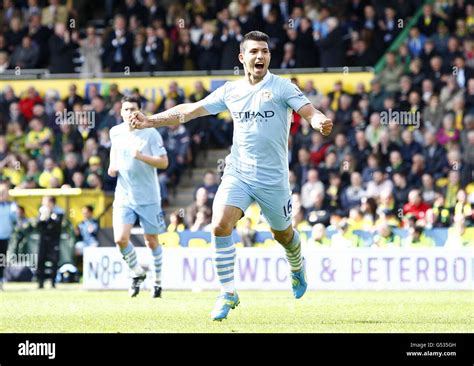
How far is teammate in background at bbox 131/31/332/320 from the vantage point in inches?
481

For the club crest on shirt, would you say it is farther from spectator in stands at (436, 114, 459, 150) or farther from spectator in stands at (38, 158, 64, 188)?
spectator in stands at (38, 158, 64, 188)

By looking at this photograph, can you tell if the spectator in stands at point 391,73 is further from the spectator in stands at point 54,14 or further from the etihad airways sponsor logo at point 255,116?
the etihad airways sponsor logo at point 255,116

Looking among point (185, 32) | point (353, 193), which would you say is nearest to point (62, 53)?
point (185, 32)

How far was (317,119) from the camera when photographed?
11352 mm

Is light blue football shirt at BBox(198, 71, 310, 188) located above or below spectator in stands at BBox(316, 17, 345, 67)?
below

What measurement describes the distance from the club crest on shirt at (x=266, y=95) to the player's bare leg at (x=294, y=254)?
1489mm

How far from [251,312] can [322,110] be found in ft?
37.8

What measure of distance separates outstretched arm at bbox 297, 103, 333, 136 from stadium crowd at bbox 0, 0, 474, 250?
29.7 feet

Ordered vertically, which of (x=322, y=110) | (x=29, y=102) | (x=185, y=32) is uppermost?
(x=185, y=32)

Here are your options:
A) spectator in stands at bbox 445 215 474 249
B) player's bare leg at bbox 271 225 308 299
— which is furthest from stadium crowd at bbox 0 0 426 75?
player's bare leg at bbox 271 225 308 299

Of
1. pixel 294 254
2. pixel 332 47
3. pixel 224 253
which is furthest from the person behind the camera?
pixel 332 47

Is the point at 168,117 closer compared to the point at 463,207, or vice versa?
the point at 168,117

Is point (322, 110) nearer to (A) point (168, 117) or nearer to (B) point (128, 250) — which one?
(B) point (128, 250)

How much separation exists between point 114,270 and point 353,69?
851 cm
